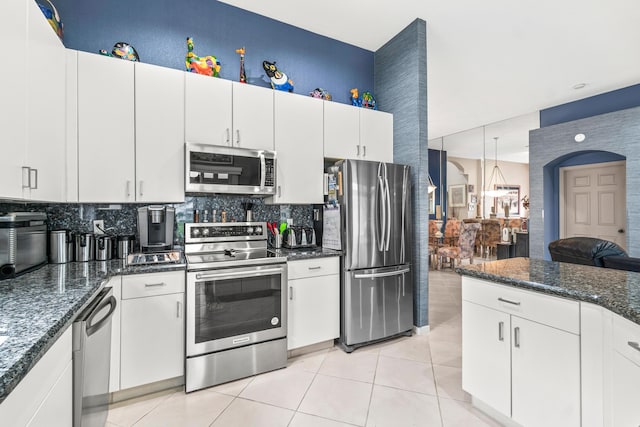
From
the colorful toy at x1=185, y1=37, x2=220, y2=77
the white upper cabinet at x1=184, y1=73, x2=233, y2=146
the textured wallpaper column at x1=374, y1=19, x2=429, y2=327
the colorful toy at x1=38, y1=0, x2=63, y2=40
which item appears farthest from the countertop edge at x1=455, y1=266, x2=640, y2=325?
the colorful toy at x1=38, y1=0, x2=63, y2=40

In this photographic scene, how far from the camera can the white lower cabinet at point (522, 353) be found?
4.47 ft

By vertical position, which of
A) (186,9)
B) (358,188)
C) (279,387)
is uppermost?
(186,9)

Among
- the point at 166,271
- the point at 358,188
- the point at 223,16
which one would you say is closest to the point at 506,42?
the point at 358,188

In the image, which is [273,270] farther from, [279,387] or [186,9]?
[186,9]

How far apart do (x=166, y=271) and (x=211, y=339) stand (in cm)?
57

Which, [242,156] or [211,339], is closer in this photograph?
[211,339]

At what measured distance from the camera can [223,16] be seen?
111 inches

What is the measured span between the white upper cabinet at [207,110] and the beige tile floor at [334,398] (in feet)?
6.06

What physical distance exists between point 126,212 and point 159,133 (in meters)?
0.71

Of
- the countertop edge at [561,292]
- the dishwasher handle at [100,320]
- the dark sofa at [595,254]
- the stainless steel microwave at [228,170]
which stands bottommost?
the dishwasher handle at [100,320]

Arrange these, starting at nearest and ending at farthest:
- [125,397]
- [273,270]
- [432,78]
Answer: [125,397] → [273,270] → [432,78]

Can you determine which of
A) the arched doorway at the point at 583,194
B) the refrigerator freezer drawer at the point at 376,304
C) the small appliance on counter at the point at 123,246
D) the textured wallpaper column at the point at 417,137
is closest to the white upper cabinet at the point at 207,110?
the small appliance on counter at the point at 123,246

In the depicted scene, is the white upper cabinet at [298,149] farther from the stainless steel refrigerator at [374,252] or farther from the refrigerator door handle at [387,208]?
the refrigerator door handle at [387,208]

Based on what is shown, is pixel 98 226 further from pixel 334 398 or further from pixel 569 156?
pixel 569 156
